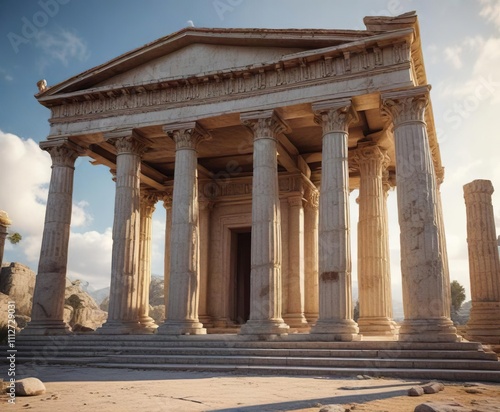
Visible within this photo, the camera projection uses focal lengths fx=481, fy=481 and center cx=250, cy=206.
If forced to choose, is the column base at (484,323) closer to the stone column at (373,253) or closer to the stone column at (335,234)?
the stone column at (373,253)

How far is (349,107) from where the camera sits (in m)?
18.9

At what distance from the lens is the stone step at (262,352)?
46.1 feet

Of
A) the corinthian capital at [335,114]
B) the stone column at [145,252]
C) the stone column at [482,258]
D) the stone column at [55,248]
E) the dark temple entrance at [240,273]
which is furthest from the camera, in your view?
the dark temple entrance at [240,273]

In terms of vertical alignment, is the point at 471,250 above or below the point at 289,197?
below

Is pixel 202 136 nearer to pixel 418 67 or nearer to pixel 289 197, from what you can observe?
pixel 289 197

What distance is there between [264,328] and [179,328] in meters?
3.65

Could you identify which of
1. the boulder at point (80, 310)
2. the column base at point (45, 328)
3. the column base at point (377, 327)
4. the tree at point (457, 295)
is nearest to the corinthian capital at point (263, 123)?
the column base at point (377, 327)

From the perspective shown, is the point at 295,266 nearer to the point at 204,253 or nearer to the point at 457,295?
the point at 204,253

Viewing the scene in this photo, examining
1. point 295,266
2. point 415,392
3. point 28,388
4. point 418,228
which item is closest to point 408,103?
point 418,228

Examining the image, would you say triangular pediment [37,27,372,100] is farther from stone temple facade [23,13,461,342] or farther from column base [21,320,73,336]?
column base [21,320,73,336]

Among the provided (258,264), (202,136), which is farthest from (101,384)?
(202,136)

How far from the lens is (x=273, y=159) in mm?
20000

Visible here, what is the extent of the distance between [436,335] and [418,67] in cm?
1116

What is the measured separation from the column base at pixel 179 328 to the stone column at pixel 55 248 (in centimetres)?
524
